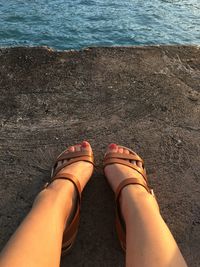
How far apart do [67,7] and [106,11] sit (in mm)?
609

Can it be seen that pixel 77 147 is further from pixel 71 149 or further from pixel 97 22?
pixel 97 22

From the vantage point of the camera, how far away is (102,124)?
2.75 meters

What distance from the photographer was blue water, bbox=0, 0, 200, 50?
5.24m

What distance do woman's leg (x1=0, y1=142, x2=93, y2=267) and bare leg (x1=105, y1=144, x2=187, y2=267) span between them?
298 mm

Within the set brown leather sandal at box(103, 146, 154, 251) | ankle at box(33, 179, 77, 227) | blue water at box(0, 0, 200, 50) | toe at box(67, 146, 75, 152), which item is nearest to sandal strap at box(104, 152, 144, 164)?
brown leather sandal at box(103, 146, 154, 251)

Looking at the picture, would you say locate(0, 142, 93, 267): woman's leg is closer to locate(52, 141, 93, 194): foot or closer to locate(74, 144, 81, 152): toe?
locate(52, 141, 93, 194): foot

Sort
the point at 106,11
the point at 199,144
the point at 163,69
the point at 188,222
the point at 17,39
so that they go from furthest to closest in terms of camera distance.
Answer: the point at 106,11 → the point at 17,39 → the point at 163,69 → the point at 199,144 → the point at 188,222

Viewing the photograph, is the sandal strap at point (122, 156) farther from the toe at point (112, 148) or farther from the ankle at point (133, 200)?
the ankle at point (133, 200)

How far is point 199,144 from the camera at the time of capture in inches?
104

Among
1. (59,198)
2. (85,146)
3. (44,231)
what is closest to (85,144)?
(85,146)

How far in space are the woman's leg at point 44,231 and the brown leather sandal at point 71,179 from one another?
0.03 meters

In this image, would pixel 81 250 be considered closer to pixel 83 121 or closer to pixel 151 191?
pixel 151 191

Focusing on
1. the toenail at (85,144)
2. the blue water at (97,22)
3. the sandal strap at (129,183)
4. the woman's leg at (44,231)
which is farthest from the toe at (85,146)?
the blue water at (97,22)

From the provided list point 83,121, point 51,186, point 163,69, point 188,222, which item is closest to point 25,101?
point 83,121
